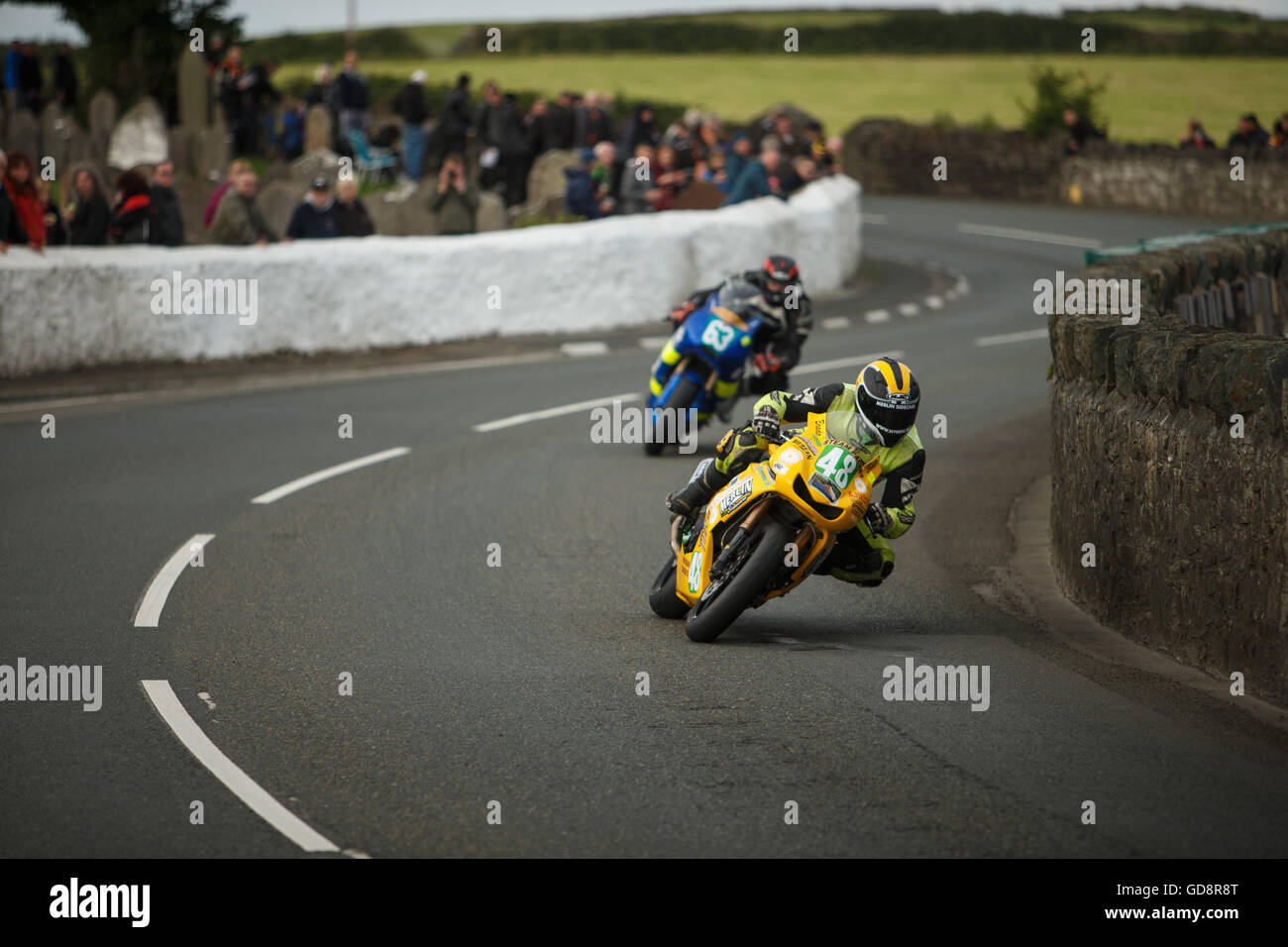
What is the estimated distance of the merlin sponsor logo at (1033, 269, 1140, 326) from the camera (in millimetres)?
10773

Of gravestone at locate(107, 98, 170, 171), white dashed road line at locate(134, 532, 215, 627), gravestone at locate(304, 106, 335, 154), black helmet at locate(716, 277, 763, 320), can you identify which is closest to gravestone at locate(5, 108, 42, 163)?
gravestone at locate(107, 98, 170, 171)

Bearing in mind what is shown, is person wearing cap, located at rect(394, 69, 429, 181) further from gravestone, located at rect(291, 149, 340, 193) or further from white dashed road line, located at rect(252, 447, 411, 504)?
white dashed road line, located at rect(252, 447, 411, 504)

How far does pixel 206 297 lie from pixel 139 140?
1490cm

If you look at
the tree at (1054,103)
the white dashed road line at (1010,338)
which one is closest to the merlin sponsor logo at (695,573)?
the white dashed road line at (1010,338)

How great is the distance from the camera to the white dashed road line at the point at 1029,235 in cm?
3309

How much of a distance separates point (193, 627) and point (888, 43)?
70.0 m

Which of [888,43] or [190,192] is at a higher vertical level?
[888,43]

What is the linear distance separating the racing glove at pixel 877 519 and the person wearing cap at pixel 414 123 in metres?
23.4

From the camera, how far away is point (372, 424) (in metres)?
15.6

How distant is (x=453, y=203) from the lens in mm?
22688
